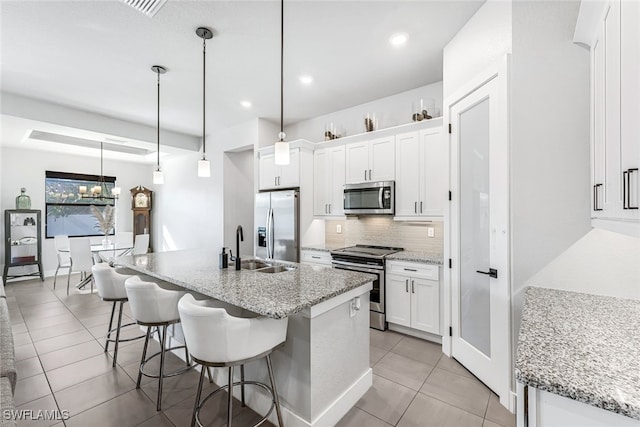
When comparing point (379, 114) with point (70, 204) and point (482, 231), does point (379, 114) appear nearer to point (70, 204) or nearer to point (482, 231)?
point (482, 231)

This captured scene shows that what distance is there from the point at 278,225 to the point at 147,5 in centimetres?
291

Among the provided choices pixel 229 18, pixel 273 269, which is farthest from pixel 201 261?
pixel 229 18

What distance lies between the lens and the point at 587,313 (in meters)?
1.40

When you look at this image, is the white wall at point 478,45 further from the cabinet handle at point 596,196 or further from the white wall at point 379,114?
the cabinet handle at point 596,196

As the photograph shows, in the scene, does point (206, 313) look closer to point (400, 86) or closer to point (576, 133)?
point (576, 133)

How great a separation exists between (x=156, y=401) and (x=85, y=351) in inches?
55.8

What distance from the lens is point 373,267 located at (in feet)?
10.9

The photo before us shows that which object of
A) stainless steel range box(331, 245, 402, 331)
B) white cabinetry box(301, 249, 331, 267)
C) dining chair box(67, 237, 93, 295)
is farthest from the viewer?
dining chair box(67, 237, 93, 295)

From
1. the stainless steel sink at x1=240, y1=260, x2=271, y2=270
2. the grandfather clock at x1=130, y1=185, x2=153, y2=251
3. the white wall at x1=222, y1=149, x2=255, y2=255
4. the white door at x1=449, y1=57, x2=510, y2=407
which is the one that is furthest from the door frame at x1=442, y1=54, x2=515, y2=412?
the grandfather clock at x1=130, y1=185, x2=153, y2=251

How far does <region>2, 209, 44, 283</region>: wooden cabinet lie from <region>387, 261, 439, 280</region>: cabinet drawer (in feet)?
23.0

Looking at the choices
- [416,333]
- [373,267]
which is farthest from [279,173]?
[416,333]

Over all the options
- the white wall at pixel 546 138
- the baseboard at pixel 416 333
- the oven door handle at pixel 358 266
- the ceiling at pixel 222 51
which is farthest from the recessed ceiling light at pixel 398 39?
the baseboard at pixel 416 333

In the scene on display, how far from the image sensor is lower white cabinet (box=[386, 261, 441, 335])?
294 cm

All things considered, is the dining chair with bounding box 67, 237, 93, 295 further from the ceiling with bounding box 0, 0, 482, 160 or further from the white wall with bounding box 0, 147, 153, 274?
the ceiling with bounding box 0, 0, 482, 160
